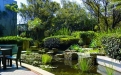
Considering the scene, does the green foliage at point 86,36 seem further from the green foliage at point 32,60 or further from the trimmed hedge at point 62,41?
the green foliage at point 32,60

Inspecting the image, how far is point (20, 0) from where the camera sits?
36562mm

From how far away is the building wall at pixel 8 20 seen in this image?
31.9 m

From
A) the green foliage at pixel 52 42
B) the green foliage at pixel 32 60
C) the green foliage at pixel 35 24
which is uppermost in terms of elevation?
the green foliage at pixel 35 24

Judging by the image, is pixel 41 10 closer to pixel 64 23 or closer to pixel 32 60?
pixel 64 23

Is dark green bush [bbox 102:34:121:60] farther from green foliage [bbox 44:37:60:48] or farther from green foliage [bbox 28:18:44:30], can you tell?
green foliage [bbox 28:18:44:30]

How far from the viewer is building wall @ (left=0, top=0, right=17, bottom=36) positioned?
3192cm

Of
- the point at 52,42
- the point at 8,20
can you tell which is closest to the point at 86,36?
the point at 52,42

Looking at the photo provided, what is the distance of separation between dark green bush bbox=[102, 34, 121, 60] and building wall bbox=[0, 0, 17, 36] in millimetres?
21692

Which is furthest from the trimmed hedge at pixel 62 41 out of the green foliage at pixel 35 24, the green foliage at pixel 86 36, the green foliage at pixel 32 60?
the green foliage at pixel 35 24

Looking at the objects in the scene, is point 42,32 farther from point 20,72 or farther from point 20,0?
point 20,72

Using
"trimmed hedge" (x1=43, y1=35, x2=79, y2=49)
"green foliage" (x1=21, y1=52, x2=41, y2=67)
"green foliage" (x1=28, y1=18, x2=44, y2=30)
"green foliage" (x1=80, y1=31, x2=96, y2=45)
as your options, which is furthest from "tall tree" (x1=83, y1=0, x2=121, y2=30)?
"green foliage" (x1=21, y1=52, x2=41, y2=67)

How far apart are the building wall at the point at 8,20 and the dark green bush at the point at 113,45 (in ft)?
71.2

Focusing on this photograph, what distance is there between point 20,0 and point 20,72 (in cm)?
2900

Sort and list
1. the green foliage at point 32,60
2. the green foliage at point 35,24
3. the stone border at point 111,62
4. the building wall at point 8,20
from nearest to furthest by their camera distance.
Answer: the stone border at point 111,62
the green foliage at point 32,60
the green foliage at point 35,24
the building wall at point 8,20
